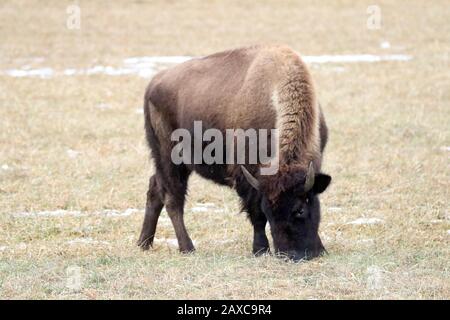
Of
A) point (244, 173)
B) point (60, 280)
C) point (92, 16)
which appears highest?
point (244, 173)

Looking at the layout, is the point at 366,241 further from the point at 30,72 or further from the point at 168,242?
the point at 30,72

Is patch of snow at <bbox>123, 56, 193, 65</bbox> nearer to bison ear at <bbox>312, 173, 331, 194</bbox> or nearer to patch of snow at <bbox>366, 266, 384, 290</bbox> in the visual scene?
bison ear at <bbox>312, 173, 331, 194</bbox>

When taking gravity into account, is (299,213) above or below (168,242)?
above

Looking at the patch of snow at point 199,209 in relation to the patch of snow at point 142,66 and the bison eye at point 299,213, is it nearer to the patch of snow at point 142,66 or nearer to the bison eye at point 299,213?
the bison eye at point 299,213

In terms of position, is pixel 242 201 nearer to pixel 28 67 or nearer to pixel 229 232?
pixel 229 232

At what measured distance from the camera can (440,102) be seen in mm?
16750

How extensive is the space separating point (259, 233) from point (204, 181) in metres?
3.78

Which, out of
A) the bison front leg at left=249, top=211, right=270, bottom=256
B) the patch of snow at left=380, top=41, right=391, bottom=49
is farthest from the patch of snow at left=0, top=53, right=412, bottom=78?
the bison front leg at left=249, top=211, right=270, bottom=256

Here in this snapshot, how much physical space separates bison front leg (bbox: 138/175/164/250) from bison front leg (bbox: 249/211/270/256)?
1.30 m

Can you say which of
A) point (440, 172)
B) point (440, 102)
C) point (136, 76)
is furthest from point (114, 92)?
point (440, 172)

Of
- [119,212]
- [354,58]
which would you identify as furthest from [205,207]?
[354,58]

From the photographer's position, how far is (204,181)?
1141 centimetres
